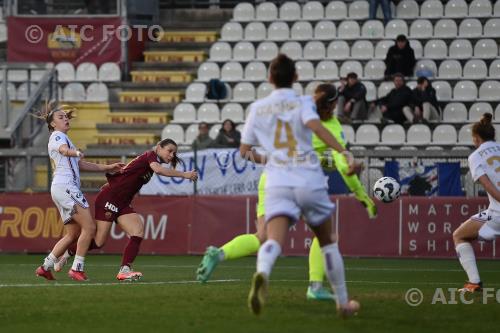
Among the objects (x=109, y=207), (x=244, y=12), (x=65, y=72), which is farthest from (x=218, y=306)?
Result: (x=244, y=12)

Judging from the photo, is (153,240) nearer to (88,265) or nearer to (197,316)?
(88,265)

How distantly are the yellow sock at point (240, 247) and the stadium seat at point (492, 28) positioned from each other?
1761 cm

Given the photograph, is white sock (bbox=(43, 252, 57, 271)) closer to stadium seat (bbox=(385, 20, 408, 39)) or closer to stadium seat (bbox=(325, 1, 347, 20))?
stadium seat (bbox=(385, 20, 408, 39))

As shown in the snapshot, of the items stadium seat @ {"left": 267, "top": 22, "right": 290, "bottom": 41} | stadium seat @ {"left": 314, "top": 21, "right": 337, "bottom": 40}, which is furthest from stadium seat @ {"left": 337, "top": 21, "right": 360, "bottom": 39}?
stadium seat @ {"left": 267, "top": 22, "right": 290, "bottom": 41}

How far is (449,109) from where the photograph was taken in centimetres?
2658

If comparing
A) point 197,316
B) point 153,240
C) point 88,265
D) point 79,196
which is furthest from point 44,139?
point 197,316

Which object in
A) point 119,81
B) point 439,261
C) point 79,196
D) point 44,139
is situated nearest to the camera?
point 79,196

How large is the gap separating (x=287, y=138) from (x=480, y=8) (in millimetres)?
19766

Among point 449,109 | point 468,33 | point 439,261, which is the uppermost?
point 468,33

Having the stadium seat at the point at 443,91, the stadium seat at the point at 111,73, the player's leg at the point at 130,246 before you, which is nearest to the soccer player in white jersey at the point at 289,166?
the player's leg at the point at 130,246

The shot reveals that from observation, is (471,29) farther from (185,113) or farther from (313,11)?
(185,113)

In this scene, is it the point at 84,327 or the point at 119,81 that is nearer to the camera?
the point at 84,327

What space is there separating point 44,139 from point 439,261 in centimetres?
1082

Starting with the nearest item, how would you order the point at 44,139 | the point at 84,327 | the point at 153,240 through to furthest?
the point at 84,327
the point at 153,240
the point at 44,139
